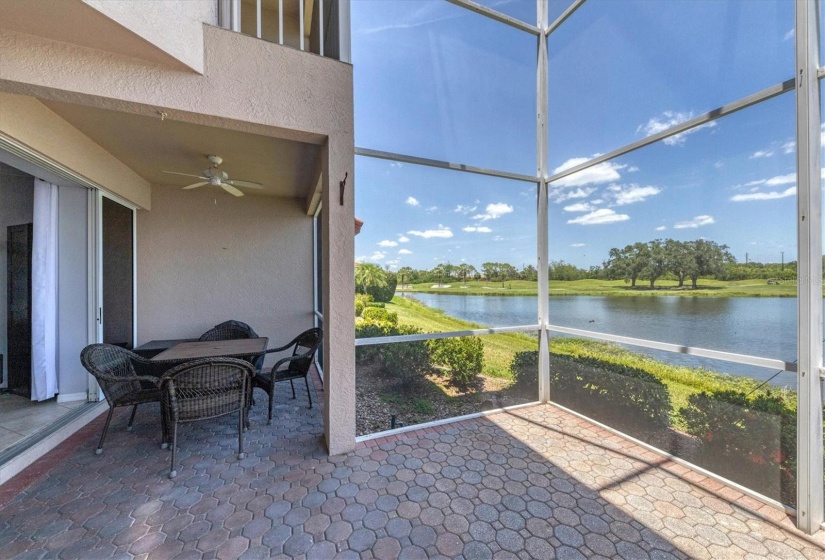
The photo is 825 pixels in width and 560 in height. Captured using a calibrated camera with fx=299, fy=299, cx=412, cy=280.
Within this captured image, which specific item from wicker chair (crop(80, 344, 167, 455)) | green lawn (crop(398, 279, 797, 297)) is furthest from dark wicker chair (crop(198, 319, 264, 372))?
green lawn (crop(398, 279, 797, 297))

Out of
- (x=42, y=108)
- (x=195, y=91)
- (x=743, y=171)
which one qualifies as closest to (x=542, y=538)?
(x=743, y=171)

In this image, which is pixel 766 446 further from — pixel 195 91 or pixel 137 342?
pixel 137 342

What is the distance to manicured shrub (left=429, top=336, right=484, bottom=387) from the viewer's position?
133 inches

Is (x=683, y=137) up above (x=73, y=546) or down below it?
above

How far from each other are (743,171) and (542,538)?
291cm

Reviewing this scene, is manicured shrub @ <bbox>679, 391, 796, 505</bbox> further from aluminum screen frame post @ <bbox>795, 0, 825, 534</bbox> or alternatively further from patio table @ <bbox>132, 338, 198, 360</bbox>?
patio table @ <bbox>132, 338, 198, 360</bbox>

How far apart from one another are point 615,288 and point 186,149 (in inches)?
191

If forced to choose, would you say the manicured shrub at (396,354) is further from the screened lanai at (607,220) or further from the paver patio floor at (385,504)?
the paver patio floor at (385,504)

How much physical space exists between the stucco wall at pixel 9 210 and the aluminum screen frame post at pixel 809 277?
631 centimetres

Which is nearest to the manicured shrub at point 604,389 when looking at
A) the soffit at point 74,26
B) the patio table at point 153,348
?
the soffit at point 74,26

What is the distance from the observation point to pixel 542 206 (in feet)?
12.0

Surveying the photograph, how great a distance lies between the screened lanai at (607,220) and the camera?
2.02 metres

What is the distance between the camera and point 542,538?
1.79m

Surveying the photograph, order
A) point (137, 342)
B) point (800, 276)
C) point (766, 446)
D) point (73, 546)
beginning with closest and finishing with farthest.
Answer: point (73, 546), point (800, 276), point (766, 446), point (137, 342)
